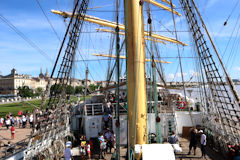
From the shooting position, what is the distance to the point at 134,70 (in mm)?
4539

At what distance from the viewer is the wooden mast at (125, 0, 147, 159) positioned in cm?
450

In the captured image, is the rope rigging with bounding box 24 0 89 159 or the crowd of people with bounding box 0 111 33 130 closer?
the rope rigging with bounding box 24 0 89 159

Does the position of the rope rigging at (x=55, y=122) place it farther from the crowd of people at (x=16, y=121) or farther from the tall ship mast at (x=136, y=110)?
the crowd of people at (x=16, y=121)

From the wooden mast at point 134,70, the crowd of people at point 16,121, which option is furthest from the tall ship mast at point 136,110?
the crowd of people at point 16,121

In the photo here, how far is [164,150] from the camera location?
3691 mm

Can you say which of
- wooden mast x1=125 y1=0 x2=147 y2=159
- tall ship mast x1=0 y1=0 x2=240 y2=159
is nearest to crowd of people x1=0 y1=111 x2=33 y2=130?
tall ship mast x1=0 y1=0 x2=240 y2=159

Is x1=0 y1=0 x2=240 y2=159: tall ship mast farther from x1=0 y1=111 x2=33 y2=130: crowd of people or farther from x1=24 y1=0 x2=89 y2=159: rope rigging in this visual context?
x1=0 y1=111 x2=33 y2=130: crowd of people

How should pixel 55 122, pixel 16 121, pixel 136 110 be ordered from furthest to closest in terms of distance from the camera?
pixel 16 121 → pixel 55 122 → pixel 136 110

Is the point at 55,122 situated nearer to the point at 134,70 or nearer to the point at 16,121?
the point at 134,70

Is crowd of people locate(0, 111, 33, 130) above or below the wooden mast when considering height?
A: below

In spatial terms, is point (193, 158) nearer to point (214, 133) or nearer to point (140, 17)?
point (214, 133)

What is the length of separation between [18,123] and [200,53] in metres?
15.6

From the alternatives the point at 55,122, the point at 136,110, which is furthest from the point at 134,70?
the point at 55,122

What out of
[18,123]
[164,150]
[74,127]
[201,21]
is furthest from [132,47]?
[18,123]
